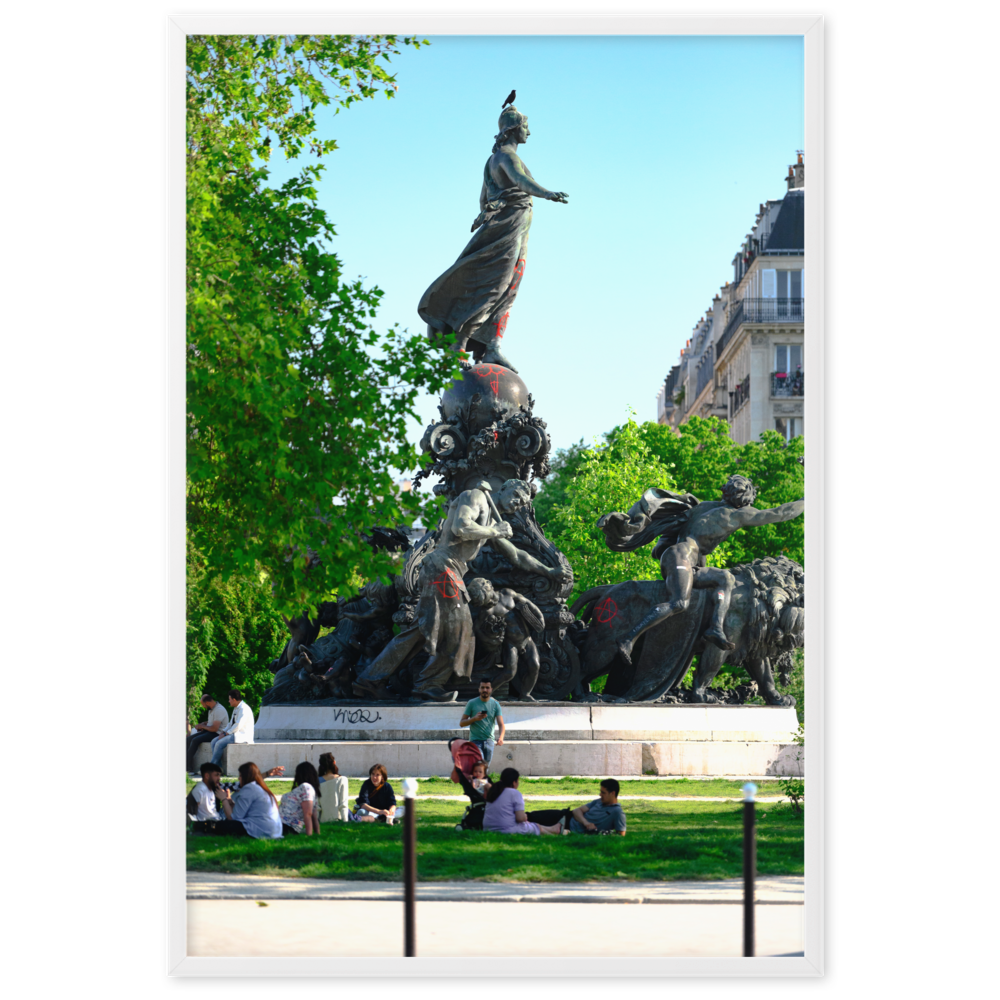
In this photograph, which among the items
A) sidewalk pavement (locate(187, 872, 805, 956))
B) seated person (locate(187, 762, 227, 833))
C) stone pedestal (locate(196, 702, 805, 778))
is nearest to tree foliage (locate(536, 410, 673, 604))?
stone pedestal (locate(196, 702, 805, 778))

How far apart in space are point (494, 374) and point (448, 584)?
12.1 ft

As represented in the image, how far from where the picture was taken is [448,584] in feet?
62.4

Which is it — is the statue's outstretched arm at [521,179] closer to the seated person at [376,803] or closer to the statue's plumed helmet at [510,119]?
the statue's plumed helmet at [510,119]

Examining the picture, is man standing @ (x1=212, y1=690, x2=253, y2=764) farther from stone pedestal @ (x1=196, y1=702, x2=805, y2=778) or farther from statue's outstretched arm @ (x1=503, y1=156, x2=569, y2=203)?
statue's outstretched arm @ (x1=503, y1=156, x2=569, y2=203)

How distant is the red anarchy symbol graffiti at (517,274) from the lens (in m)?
21.7

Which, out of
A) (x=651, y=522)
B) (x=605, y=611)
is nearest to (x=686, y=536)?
(x=651, y=522)

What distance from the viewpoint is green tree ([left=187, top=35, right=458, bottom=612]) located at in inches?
497

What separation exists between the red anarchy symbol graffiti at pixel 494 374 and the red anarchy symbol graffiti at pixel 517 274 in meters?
1.14

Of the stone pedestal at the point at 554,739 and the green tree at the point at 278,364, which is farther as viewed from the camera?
the stone pedestal at the point at 554,739

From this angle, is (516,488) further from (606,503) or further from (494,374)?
(606,503)

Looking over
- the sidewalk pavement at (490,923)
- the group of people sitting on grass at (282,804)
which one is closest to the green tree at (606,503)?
the group of people sitting on grass at (282,804)

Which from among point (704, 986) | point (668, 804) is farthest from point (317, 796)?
point (704, 986)

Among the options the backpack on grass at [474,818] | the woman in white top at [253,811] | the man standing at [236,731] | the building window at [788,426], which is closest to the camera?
the woman in white top at [253,811]

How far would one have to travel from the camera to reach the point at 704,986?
30.8 ft
